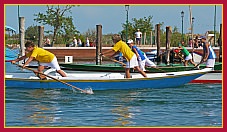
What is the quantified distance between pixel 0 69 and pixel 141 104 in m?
3.16

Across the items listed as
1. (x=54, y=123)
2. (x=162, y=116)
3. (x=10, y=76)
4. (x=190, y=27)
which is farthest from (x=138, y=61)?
(x=190, y=27)

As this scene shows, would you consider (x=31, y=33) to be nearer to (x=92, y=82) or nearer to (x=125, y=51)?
(x=125, y=51)

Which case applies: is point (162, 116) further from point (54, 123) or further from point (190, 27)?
point (190, 27)

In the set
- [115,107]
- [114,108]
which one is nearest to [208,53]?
[115,107]

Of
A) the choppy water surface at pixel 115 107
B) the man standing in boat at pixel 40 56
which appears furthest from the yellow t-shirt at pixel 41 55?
the choppy water surface at pixel 115 107

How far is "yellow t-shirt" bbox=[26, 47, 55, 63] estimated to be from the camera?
44.1 ft

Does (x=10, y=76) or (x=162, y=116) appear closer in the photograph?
(x=162, y=116)

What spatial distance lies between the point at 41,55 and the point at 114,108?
3.35m

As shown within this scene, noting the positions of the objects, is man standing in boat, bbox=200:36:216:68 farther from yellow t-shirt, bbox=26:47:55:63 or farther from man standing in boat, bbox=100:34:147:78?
yellow t-shirt, bbox=26:47:55:63

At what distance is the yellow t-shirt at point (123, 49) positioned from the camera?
47.0 ft

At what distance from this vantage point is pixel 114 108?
11133 mm

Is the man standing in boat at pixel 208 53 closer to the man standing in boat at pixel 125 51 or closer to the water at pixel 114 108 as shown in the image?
the water at pixel 114 108

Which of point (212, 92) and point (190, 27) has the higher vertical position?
point (190, 27)

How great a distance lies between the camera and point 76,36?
38.7 metres
